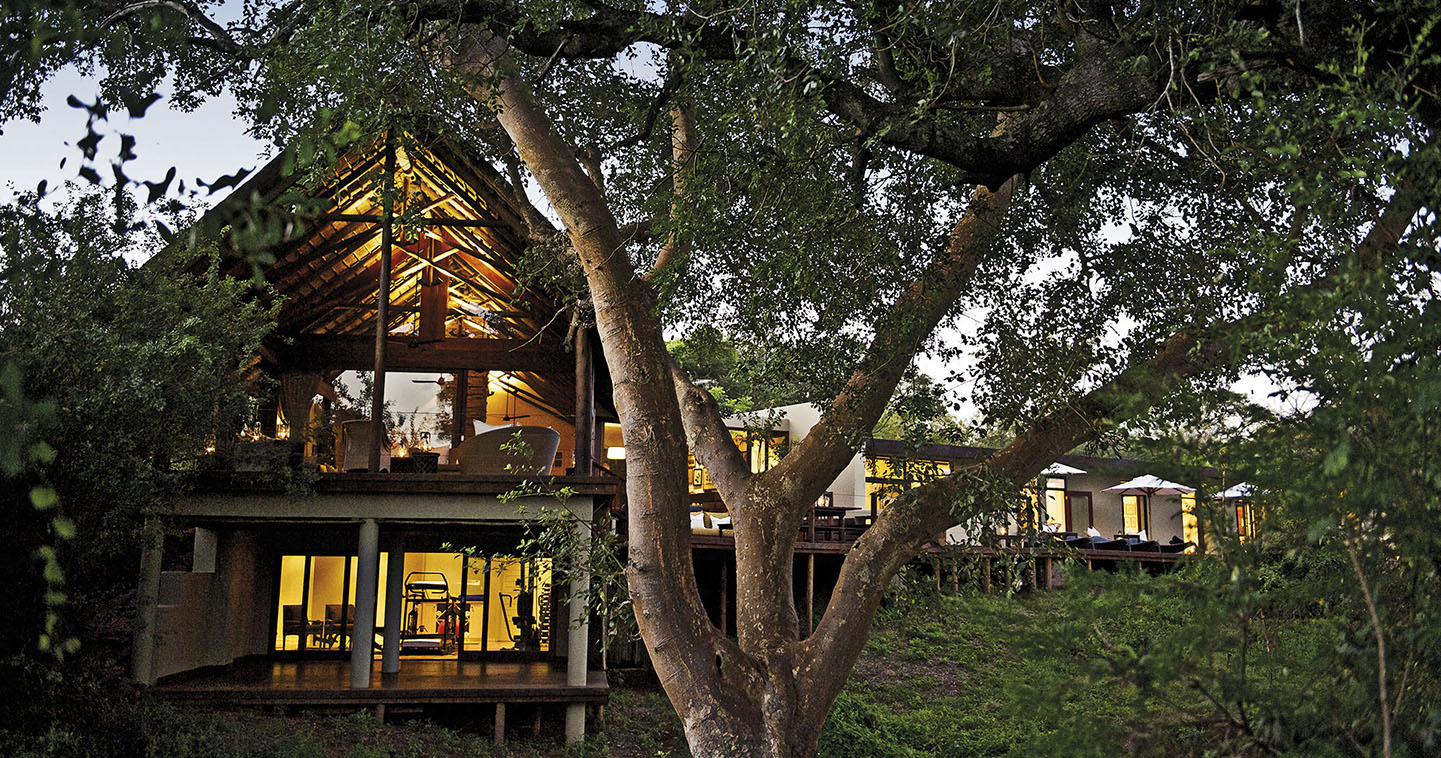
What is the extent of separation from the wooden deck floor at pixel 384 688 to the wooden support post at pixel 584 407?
2013 millimetres

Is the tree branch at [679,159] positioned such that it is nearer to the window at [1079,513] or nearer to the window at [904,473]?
the window at [904,473]

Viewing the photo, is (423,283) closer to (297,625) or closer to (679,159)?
(297,625)

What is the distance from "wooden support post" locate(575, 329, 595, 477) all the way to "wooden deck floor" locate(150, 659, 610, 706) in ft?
6.61

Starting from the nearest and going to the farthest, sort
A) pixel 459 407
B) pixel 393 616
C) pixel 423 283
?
pixel 393 616
pixel 423 283
pixel 459 407

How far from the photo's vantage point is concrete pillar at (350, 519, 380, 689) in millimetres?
9844

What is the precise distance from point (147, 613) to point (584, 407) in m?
→ 4.24

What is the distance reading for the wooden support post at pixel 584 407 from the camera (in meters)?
10.6

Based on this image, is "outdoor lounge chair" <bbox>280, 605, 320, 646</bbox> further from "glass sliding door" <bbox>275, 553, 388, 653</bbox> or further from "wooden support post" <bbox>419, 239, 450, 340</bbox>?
"wooden support post" <bbox>419, 239, 450, 340</bbox>

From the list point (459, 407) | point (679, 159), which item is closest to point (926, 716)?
point (459, 407)

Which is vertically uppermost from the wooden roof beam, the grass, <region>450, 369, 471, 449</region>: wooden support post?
the wooden roof beam

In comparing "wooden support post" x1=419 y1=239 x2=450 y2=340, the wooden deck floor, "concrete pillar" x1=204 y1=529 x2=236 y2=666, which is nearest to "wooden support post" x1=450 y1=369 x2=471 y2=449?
"wooden support post" x1=419 y1=239 x2=450 y2=340

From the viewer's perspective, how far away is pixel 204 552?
448 inches

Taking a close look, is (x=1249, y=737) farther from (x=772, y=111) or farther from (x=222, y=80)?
(x=222, y=80)

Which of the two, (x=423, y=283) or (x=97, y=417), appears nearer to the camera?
(x=97, y=417)
